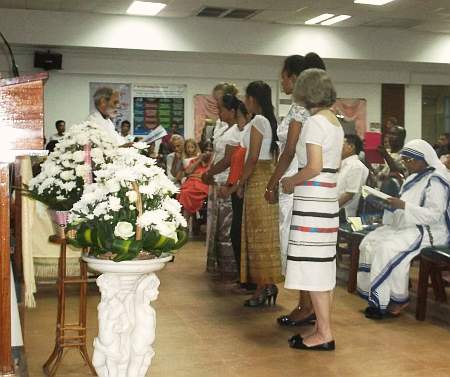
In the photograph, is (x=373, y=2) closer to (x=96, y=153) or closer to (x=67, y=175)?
(x=96, y=153)

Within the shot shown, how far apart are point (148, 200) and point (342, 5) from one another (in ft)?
25.8

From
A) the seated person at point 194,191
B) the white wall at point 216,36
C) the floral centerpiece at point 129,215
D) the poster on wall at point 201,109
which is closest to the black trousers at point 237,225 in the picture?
the seated person at point 194,191

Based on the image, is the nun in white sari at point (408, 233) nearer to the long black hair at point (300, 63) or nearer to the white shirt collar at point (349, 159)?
the long black hair at point (300, 63)

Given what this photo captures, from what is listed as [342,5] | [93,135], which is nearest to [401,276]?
[93,135]

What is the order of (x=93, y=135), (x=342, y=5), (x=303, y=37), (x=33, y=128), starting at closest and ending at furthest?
(x=33, y=128) → (x=93, y=135) → (x=342, y=5) → (x=303, y=37)

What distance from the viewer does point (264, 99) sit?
4637mm

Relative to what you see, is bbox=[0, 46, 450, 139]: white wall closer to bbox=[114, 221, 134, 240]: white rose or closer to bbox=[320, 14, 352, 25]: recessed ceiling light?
bbox=[320, 14, 352, 25]: recessed ceiling light

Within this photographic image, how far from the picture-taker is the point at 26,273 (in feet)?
11.7

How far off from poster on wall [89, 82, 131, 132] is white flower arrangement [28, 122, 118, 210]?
855 centimetres

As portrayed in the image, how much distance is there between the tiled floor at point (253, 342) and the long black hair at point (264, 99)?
111 cm

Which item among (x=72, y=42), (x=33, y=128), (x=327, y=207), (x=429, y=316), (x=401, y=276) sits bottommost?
(x=429, y=316)

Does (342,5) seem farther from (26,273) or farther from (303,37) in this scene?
(26,273)

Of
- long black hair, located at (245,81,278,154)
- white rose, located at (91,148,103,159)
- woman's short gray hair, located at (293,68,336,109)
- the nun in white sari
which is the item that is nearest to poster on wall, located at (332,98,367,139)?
long black hair, located at (245,81,278,154)

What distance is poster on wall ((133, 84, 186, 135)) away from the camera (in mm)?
12164
